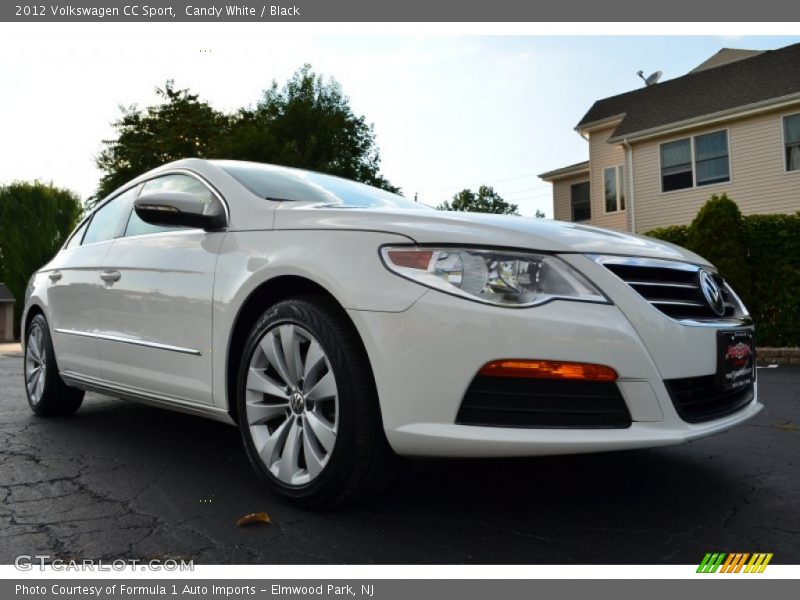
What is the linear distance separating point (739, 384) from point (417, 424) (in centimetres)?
139

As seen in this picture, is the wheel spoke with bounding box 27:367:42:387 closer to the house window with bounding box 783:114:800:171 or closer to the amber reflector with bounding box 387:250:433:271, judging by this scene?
the amber reflector with bounding box 387:250:433:271

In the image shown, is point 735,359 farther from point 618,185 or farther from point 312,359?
point 618,185

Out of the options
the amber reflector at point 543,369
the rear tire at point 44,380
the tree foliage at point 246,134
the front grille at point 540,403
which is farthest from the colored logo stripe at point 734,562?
the tree foliage at point 246,134

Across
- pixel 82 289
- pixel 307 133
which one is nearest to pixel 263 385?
pixel 82 289

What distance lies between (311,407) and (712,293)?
1703 millimetres

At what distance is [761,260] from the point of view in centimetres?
977

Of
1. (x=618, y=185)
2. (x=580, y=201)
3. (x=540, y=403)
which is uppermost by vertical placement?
(x=618, y=185)

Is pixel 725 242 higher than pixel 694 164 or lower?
lower

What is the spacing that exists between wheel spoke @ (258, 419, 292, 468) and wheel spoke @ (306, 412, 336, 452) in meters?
0.15

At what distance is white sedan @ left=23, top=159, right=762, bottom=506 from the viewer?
88.6 inches

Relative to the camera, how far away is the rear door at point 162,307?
3.09 meters

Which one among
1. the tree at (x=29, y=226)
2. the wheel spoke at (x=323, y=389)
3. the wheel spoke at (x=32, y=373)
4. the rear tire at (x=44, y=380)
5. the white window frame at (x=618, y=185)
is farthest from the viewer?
the tree at (x=29, y=226)

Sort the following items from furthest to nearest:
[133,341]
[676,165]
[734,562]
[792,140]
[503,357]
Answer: [676,165] → [792,140] → [133,341] → [503,357] → [734,562]

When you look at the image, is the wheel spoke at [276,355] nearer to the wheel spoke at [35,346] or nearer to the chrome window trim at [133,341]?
the chrome window trim at [133,341]
